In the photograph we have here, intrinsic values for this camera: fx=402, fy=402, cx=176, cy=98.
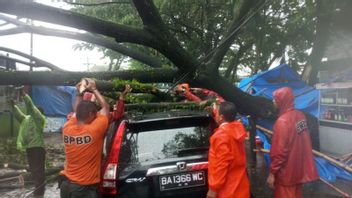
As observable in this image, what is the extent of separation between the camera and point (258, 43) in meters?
11.4

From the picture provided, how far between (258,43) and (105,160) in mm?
7787

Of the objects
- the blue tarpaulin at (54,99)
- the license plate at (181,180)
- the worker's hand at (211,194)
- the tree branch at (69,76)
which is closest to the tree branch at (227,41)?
the tree branch at (69,76)

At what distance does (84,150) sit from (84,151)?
0.01 m

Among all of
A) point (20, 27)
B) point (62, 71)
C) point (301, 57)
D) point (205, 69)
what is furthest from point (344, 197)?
point (301, 57)

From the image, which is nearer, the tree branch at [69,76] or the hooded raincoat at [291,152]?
the hooded raincoat at [291,152]

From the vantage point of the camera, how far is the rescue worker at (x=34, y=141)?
26.8ft

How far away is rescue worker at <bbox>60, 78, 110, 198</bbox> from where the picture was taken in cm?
450

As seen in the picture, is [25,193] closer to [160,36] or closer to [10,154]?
[10,154]

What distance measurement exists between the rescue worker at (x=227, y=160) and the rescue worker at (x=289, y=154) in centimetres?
76

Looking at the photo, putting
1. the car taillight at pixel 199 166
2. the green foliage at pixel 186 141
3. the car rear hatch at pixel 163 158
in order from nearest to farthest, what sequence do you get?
1. the car rear hatch at pixel 163 158
2. the car taillight at pixel 199 166
3. the green foliage at pixel 186 141

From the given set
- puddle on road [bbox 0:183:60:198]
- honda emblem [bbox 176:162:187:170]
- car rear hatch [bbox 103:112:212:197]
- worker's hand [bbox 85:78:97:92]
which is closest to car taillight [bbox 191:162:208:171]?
car rear hatch [bbox 103:112:212:197]

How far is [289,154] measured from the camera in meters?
5.02

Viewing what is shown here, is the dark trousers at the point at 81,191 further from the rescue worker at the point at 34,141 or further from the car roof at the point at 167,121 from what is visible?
the rescue worker at the point at 34,141

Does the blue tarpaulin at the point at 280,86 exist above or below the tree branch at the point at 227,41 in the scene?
below
